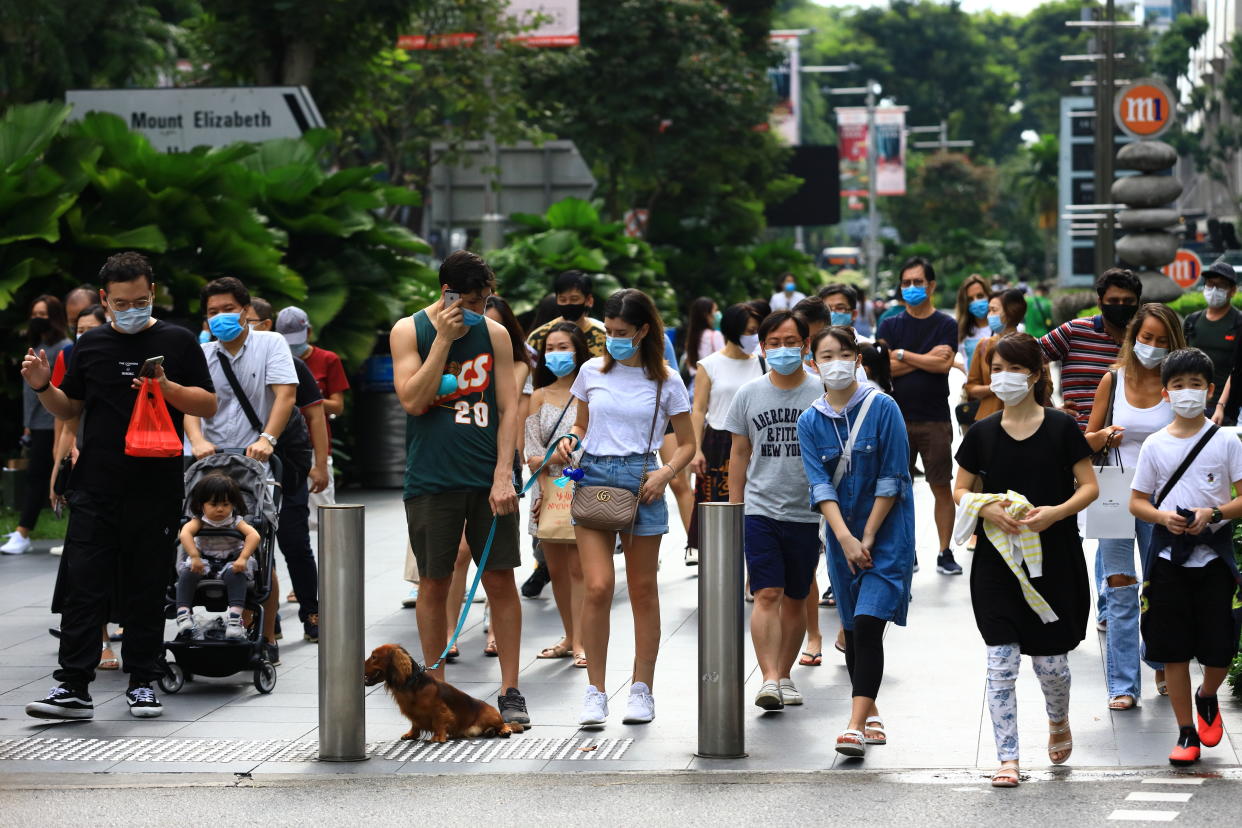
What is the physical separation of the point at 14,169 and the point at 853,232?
311 feet

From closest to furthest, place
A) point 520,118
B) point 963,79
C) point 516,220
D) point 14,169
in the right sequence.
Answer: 1. point 14,169
2. point 516,220
3. point 520,118
4. point 963,79

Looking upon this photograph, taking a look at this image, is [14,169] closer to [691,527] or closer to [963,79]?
[691,527]

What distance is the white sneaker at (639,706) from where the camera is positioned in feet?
25.1

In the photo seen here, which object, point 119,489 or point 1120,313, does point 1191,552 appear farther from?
point 119,489

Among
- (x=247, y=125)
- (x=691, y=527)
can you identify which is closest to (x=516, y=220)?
(x=247, y=125)

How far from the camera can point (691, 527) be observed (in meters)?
11.5

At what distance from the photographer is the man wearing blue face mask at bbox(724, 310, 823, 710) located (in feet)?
25.3

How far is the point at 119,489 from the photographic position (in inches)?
311

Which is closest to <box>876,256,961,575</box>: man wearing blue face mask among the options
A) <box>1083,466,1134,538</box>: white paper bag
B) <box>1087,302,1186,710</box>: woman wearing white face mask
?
<box>1087,302,1186,710</box>: woman wearing white face mask

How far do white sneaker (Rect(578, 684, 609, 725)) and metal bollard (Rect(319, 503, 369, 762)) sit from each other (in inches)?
37.1

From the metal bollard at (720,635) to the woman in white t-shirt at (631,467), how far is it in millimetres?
532

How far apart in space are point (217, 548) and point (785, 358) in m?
2.80

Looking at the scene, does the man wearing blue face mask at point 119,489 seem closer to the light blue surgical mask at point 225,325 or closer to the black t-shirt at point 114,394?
the black t-shirt at point 114,394

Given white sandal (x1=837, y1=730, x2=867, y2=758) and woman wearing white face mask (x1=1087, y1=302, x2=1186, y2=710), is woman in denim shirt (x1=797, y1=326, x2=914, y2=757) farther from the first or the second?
woman wearing white face mask (x1=1087, y1=302, x2=1186, y2=710)
